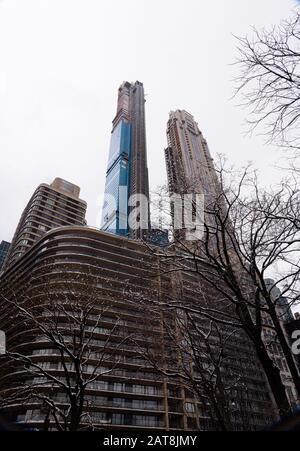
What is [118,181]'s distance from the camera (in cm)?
11369

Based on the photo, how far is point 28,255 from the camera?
5641 cm

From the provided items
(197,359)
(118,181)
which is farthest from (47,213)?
(197,359)

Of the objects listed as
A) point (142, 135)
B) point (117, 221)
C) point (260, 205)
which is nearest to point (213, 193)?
point (260, 205)

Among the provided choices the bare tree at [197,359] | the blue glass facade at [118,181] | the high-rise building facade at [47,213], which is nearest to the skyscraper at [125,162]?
the blue glass facade at [118,181]

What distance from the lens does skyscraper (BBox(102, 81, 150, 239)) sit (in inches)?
4235

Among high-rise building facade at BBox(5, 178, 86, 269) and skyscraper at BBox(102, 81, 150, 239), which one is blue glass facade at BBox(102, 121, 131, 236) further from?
high-rise building facade at BBox(5, 178, 86, 269)

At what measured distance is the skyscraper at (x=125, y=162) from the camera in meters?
108

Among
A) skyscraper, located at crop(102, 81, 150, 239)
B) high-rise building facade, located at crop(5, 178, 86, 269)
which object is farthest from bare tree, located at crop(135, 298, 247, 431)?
skyscraper, located at crop(102, 81, 150, 239)

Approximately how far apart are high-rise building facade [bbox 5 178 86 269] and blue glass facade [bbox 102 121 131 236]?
1844 cm

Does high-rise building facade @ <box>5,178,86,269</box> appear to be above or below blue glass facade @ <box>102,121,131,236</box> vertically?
below

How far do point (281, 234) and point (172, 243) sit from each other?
3358 mm

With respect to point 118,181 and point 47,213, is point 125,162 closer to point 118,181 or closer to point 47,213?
point 118,181

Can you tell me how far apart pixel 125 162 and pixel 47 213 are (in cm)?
5240
